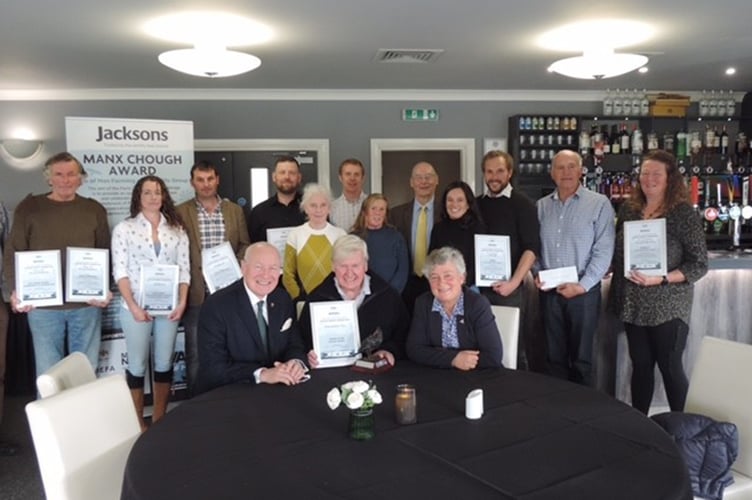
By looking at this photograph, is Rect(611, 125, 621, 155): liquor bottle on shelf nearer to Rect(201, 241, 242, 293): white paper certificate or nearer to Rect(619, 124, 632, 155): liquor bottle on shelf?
Rect(619, 124, 632, 155): liquor bottle on shelf

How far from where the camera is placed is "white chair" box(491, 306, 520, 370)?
2.82m

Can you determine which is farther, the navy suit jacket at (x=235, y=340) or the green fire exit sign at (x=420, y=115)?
the green fire exit sign at (x=420, y=115)

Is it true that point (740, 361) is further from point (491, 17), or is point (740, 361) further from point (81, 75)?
point (81, 75)

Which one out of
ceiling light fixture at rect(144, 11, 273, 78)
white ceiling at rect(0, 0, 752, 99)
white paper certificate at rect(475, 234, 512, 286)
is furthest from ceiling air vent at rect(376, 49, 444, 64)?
white paper certificate at rect(475, 234, 512, 286)

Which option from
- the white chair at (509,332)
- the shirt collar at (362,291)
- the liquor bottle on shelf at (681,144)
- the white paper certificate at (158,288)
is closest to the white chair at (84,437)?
the shirt collar at (362,291)

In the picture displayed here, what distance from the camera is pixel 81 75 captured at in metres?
5.70

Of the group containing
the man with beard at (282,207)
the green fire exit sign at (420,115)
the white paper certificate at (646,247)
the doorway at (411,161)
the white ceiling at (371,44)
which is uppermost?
the white ceiling at (371,44)

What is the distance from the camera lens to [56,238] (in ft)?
11.4

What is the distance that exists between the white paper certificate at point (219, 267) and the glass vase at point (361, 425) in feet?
6.46

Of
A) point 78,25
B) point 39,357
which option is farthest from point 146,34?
point 39,357

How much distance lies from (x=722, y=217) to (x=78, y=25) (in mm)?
6254

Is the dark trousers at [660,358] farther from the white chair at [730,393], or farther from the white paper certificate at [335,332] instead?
the white paper certificate at [335,332]

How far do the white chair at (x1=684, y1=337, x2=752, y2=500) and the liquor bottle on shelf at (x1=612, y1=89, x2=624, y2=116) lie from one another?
200 inches

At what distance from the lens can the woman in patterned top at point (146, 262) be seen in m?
3.49
